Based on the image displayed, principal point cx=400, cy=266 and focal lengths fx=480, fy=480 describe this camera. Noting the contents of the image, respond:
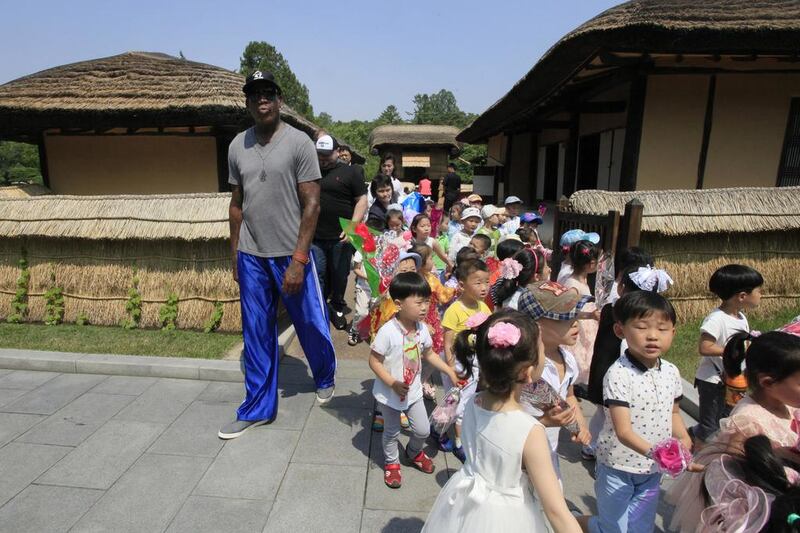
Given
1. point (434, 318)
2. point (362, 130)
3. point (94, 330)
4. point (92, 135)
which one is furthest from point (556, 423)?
point (362, 130)

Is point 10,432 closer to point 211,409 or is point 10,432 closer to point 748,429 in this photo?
point 211,409

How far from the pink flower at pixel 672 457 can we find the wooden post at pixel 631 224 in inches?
145

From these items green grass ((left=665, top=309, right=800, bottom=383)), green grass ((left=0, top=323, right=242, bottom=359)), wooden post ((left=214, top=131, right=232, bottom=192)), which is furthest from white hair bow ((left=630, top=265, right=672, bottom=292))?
wooden post ((left=214, top=131, right=232, bottom=192))

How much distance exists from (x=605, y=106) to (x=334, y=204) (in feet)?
18.5

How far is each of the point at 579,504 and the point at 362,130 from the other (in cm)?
4780

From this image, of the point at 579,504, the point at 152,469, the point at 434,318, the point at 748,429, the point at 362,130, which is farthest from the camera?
the point at 362,130

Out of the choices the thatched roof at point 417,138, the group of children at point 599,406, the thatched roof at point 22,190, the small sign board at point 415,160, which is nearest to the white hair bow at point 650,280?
the group of children at point 599,406

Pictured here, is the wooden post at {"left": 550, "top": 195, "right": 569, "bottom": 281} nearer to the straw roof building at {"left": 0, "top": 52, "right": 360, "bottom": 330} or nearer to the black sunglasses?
the straw roof building at {"left": 0, "top": 52, "right": 360, "bottom": 330}

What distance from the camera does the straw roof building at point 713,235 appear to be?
5.17 meters

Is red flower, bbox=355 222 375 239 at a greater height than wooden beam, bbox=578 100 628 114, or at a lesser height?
lesser

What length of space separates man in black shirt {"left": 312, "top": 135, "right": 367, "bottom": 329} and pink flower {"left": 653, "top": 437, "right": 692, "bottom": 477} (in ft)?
11.6

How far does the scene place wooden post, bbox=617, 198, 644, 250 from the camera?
4820 millimetres

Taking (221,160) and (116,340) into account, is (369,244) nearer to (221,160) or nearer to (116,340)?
(116,340)

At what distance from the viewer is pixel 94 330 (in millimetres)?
4996
